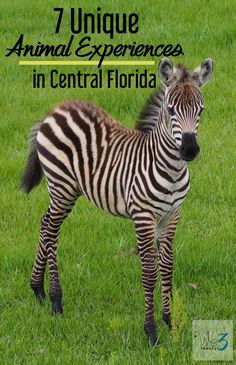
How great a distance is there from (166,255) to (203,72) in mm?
1563

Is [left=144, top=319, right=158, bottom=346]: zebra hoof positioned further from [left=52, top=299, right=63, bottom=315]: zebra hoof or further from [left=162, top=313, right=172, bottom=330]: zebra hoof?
[left=52, top=299, right=63, bottom=315]: zebra hoof

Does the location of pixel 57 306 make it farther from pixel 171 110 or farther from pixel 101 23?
pixel 101 23

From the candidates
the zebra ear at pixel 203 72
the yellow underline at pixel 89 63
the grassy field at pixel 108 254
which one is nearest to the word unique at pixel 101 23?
the yellow underline at pixel 89 63

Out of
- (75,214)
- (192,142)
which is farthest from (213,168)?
(192,142)

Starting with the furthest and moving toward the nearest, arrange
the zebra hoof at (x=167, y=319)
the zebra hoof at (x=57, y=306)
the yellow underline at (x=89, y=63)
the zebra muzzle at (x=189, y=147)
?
1. the yellow underline at (x=89, y=63)
2. the zebra hoof at (x=57, y=306)
3. the zebra hoof at (x=167, y=319)
4. the zebra muzzle at (x=189, y=147)

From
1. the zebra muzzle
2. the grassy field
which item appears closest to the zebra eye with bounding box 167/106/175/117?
the zebra muzzle

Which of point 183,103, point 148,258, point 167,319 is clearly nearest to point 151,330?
point 167,319

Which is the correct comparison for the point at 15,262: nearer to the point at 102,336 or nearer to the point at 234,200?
the point at 102,336

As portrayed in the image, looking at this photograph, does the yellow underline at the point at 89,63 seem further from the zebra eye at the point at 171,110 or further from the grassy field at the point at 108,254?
the zebra eye at the point at 171,110

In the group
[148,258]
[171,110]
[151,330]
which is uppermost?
[171,110]

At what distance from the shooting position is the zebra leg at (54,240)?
738 cm

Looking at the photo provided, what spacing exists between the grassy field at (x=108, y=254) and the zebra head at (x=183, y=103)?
1.21 metres

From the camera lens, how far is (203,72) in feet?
21.5

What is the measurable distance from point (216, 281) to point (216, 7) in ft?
28.0
